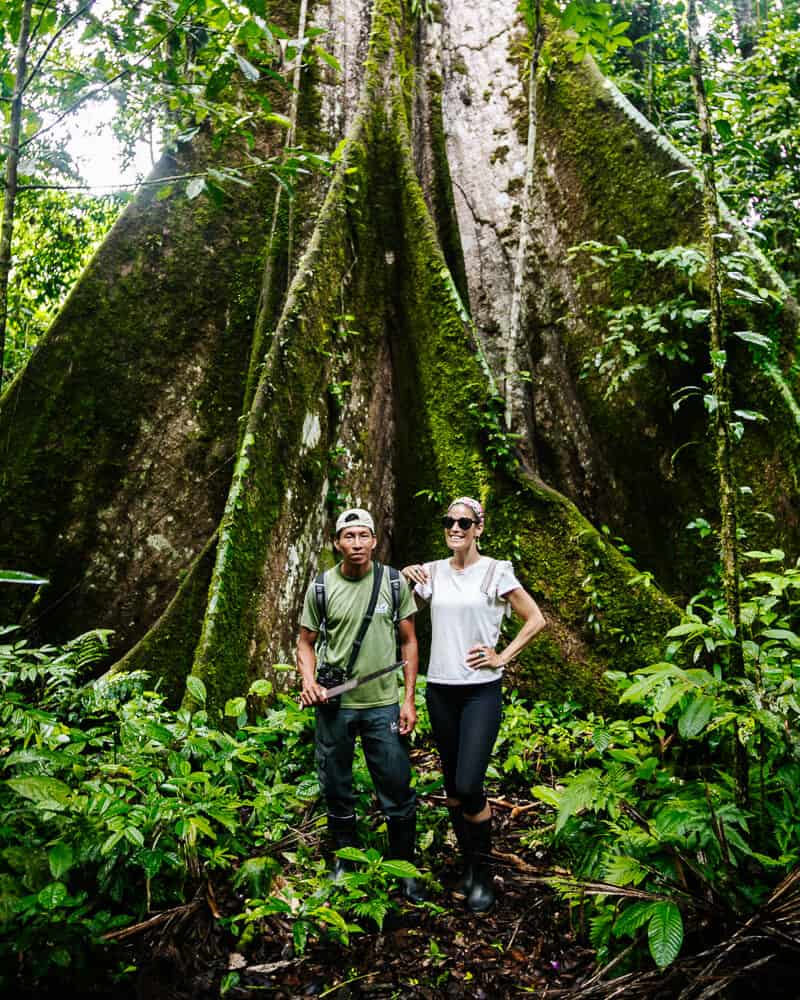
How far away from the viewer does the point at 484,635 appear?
2967 mm

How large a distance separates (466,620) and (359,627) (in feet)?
1.53

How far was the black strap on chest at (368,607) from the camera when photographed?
9.58ft

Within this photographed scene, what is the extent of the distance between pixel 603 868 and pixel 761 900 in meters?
0.48

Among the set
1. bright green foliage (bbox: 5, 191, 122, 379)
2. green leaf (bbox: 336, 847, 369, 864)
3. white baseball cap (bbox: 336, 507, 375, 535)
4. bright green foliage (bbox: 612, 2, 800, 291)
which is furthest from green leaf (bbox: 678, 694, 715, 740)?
bright green foliage (bbox: 5, 191, 122, 379)

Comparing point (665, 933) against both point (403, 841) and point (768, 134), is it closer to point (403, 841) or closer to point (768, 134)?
point (403, 841)

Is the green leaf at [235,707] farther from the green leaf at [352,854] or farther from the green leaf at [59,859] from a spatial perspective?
the green leaf at [59,859]

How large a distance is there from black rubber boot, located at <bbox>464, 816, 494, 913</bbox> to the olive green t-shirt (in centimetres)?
63

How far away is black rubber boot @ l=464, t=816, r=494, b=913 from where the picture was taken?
9.09 feet

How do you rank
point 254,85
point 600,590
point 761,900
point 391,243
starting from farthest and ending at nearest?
point 254,85
point 391,243
point 600,590
point 761,900

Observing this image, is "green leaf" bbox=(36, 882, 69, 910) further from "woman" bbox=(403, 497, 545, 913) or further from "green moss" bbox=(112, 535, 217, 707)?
"green moss" bbox=(112, 535, 217, 707)

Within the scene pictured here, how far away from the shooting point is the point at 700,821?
2.03m

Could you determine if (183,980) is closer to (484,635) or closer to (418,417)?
(484,635)

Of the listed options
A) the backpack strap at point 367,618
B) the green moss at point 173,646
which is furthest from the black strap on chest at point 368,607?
the green moss at point 173,646

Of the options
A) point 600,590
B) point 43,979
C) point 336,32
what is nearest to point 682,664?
point 600,590
